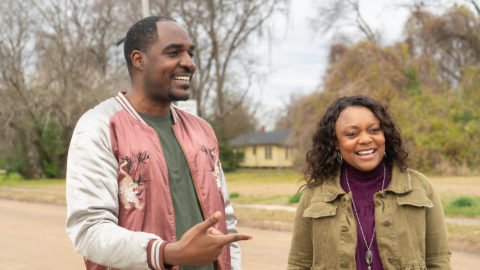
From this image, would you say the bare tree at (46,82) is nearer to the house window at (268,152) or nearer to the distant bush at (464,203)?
the distant bush at (464,203)

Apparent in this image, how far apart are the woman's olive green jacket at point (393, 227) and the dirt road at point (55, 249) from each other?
4.16m

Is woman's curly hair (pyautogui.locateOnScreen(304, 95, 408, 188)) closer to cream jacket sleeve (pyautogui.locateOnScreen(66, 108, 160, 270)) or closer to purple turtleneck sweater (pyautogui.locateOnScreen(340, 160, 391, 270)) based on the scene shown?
purple turtleneck sweater (pyautogui.locateOnScreen(340, 160, 391, 270))

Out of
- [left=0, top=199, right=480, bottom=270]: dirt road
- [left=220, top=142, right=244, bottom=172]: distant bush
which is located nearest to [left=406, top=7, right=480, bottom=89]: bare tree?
[left=220, top=142, right=244, bottom=172]: distant bush

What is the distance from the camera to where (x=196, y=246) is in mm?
1707

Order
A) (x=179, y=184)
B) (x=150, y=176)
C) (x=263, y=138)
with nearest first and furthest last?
(x=150, y=176), (x=179, y=184), (x=263, y=138)

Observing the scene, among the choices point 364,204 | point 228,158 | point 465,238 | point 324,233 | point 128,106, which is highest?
point 128,106

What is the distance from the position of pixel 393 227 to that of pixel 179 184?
1088mm

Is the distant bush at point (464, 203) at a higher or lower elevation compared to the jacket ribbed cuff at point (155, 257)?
lower

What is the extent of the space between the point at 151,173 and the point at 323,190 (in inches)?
41.5

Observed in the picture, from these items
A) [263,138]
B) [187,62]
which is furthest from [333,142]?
[263,138]

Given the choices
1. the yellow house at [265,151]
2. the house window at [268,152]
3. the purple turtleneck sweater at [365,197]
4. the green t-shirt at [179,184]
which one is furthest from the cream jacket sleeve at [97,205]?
the house window at [268,152]

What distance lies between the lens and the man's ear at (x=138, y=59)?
7.32 feet

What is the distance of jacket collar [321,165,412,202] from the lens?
256 cm

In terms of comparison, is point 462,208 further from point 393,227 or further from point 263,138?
point 263,138
